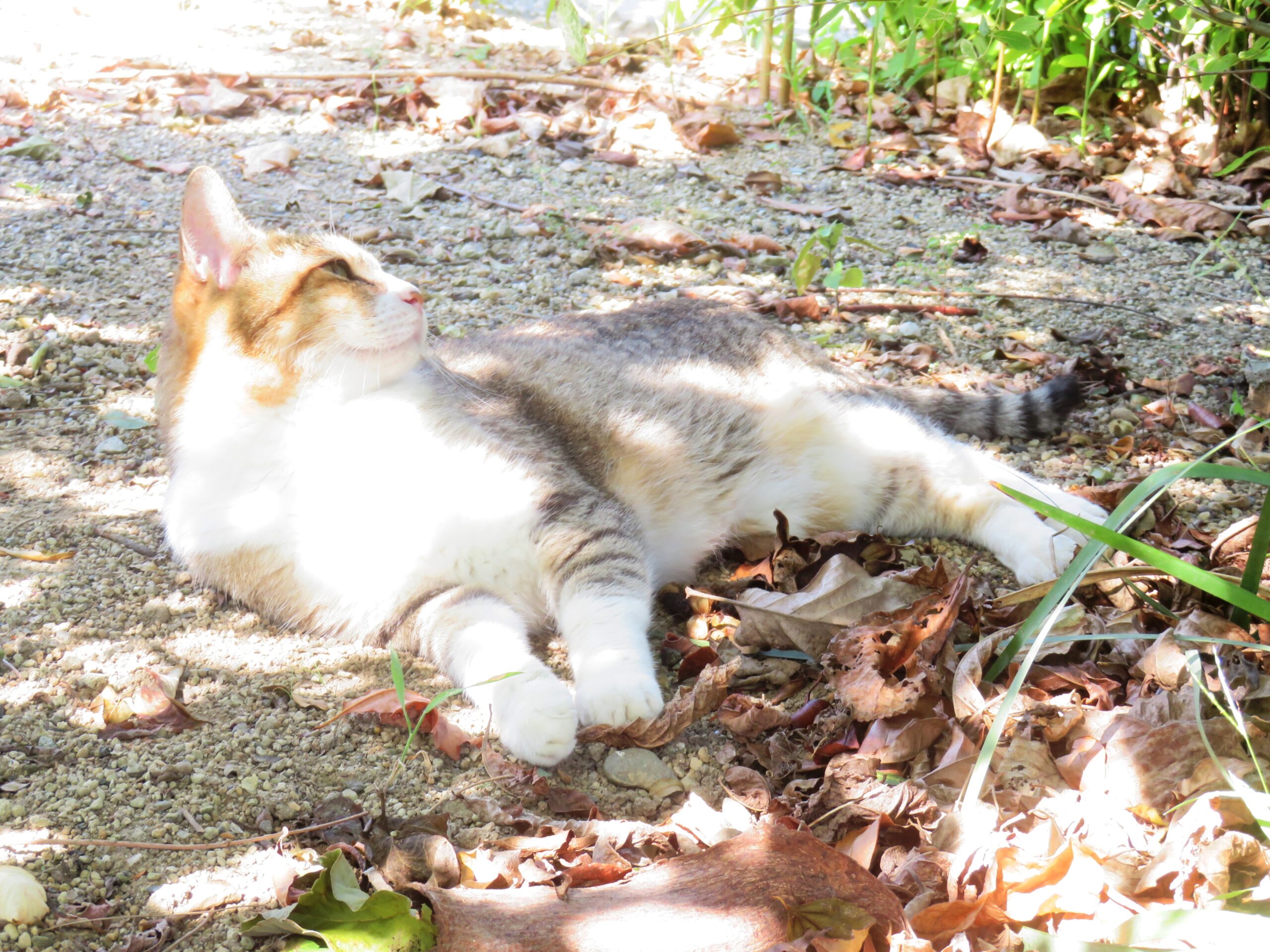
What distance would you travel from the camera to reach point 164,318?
4402 millimetres

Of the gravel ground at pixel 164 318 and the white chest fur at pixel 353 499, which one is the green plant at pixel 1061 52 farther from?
the white chest fur at pixel 353 499

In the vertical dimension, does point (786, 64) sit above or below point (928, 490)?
above

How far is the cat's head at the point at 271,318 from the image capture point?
2.87 meters

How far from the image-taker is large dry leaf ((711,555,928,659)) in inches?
100

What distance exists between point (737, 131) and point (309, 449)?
4178mm

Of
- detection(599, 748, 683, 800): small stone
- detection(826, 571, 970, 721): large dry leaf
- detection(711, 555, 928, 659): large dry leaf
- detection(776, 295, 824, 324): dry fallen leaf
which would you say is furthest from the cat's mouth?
detection(776, 295, 824, 324): dry fallen leaf

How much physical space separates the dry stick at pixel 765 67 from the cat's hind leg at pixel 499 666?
4449 millimetres

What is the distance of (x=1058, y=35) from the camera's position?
5.57 meters

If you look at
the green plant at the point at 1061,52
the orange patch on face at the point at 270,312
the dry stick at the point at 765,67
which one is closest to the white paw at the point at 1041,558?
the orange patch on face at the point at 270,312

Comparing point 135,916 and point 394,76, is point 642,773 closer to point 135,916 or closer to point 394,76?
point 135,916

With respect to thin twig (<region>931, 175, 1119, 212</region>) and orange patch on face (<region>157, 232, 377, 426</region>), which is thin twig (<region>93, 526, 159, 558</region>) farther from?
thin twig (<region>931, 175, 1119, 212</region>)

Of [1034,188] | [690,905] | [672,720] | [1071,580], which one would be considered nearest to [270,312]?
[672,720]

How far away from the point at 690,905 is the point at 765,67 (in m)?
5.75

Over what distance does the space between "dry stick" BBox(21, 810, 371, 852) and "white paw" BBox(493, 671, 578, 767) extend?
44 centimetres
